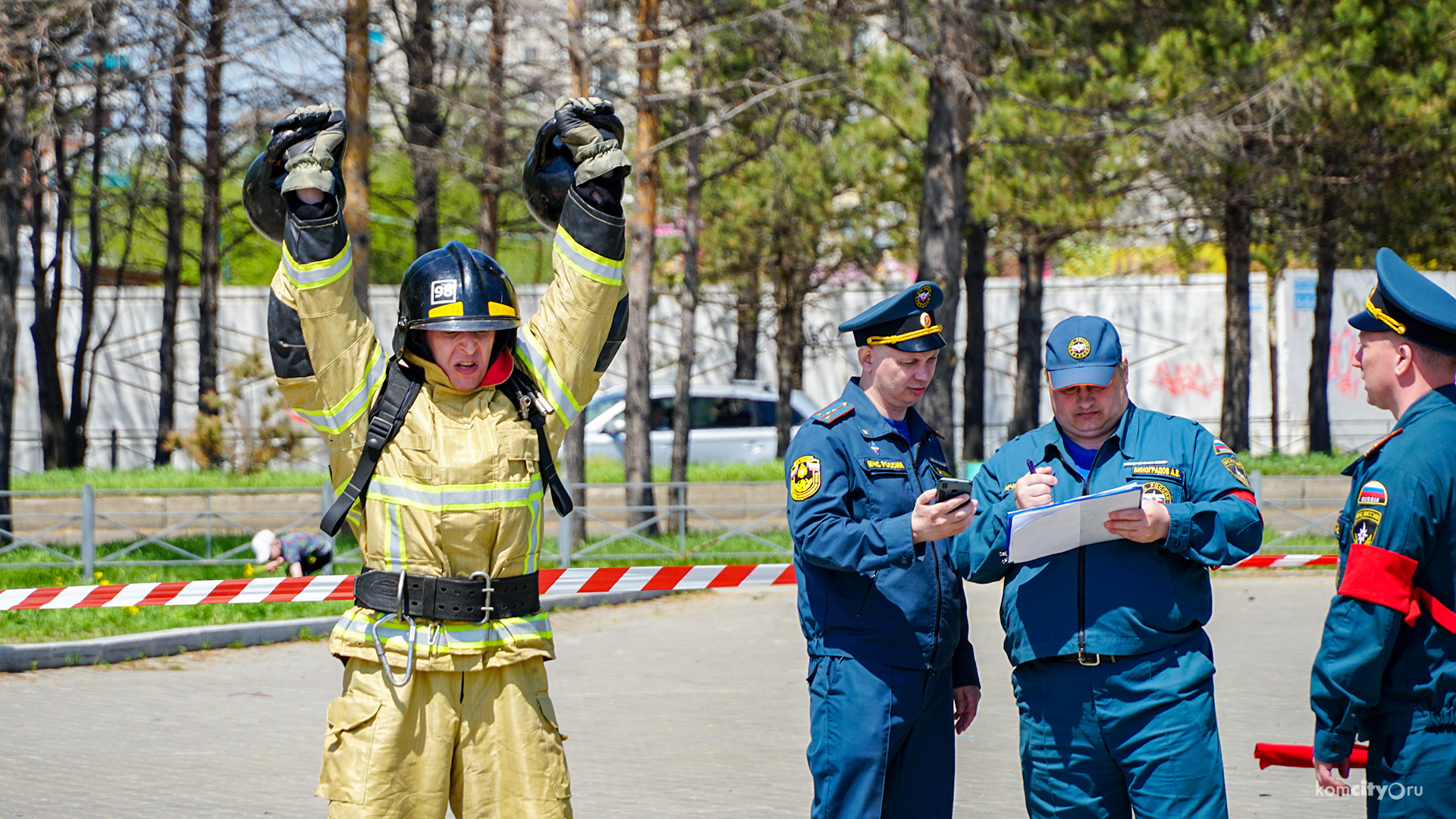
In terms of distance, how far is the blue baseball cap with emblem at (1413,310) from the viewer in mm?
3533

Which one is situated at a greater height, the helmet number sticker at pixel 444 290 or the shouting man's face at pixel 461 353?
the helmet number sticker at pixel 444 290

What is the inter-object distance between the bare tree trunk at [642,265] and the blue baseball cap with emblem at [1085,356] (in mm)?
10307

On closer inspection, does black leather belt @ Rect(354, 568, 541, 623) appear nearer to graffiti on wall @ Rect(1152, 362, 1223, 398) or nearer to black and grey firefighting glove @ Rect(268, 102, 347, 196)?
black and grey firefighting glove @ Rect(268, 102, 347, 196)

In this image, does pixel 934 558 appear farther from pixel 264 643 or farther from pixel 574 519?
pixel 574 519

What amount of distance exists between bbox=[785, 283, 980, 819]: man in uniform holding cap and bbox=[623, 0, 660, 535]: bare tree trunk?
9.89 metres

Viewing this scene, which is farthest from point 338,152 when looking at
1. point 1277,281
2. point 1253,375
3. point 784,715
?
point 1253,375

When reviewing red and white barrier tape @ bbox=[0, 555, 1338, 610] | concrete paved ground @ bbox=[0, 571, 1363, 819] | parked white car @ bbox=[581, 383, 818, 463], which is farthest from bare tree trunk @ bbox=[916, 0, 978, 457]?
red and white barrier tape @ bbox=[0, 555, 1338, 610]

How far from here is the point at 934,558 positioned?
420cm

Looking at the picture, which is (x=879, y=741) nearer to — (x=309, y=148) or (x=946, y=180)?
(x=309, y=148)

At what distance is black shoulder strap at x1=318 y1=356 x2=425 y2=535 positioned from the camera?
3498mm

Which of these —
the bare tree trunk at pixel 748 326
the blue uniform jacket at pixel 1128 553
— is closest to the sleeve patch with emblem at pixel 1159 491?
the blue uniform jacket at pixel 1128 553

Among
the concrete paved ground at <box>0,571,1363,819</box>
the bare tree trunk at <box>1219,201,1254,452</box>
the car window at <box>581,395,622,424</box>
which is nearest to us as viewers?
the concrete paved ground at <box>0,571,1363,819</box>

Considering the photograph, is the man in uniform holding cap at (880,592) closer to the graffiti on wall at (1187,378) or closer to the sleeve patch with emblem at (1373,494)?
the sleeve patch with emblem at (1373,494)

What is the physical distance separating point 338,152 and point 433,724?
1.46m
